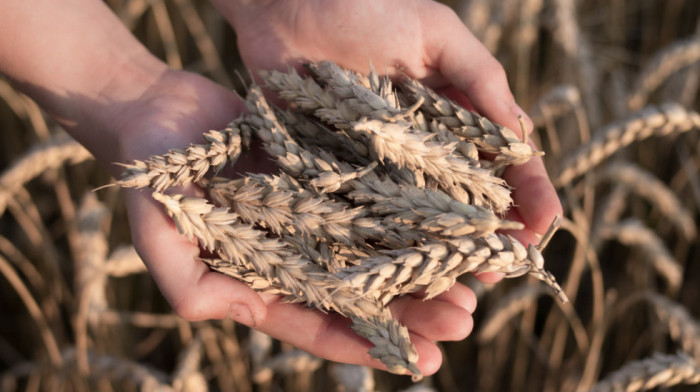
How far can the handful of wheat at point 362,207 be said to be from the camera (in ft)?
3.51

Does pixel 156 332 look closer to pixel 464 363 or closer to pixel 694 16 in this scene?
pixel 464 363

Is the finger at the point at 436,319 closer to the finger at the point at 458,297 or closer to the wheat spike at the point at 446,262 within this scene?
the finger at the point at 458,297

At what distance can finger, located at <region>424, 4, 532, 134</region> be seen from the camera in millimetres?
1481

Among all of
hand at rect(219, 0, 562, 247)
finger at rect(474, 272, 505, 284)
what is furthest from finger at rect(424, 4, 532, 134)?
finger at rect(474, 272, 505, 284)

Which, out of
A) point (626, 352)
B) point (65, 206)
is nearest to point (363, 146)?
point (65, 206)

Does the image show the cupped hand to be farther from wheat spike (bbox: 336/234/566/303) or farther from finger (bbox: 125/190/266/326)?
wheat spike (bbox: 336/234/566/303)

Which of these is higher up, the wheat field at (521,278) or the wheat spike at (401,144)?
the wheat spike at (401,144)

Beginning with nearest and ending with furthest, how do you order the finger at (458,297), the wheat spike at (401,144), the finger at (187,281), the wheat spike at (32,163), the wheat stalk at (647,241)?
the wheat spike at (401,144)
the finger at (187,281)
the finger at (458,297)
the wheat spike at (32,163)
the wheat stalk at (647,241)

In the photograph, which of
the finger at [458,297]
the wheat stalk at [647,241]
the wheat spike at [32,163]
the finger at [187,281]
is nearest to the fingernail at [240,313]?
the finger at [187,281]

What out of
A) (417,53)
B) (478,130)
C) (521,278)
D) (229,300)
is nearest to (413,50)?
(417,53)

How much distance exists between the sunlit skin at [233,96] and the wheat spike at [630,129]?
34 centimetres

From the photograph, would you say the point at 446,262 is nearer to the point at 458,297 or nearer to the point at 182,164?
the point at 458,297

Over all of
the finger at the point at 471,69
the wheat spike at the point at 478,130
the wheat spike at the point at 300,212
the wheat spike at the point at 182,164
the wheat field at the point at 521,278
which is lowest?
the wheat field at the point at 521,278

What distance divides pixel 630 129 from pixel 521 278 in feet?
2.89
